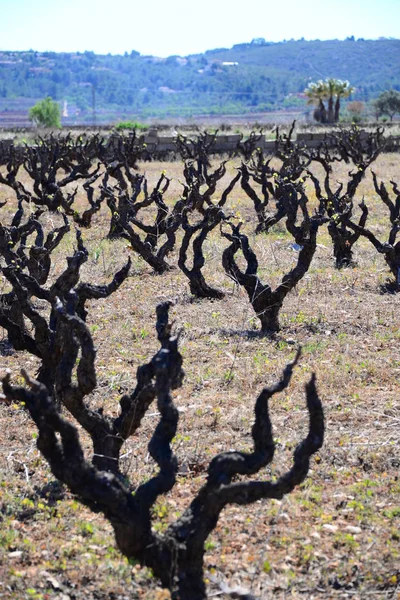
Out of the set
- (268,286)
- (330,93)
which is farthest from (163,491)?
(330,93)

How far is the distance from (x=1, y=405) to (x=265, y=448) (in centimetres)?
302

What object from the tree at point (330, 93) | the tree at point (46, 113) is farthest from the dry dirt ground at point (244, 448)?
the tree at point (46, 113)

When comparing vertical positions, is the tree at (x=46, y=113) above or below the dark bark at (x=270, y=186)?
above

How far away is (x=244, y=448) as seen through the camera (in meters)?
5.79

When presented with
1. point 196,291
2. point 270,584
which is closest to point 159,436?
point 270,584

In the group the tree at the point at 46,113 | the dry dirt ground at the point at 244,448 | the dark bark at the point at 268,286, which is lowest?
the dry dirt ground at the point at 244,448

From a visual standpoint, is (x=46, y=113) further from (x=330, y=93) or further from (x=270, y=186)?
(x=270, y=186)

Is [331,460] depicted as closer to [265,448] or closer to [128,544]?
[265,448]

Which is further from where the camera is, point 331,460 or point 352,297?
point 352,297

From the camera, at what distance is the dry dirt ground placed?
14.2ft

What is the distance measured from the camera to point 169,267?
1156 cm

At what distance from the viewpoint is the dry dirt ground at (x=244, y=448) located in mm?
4332

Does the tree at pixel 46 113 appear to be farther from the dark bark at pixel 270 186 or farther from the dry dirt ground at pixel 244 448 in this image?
the dry dirt ground at pixel 244 448

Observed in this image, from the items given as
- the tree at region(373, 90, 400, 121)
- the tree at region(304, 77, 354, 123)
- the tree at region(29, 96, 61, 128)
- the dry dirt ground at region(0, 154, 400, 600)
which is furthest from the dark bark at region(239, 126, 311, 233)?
the tree at region(29, 96, 61, 128)
